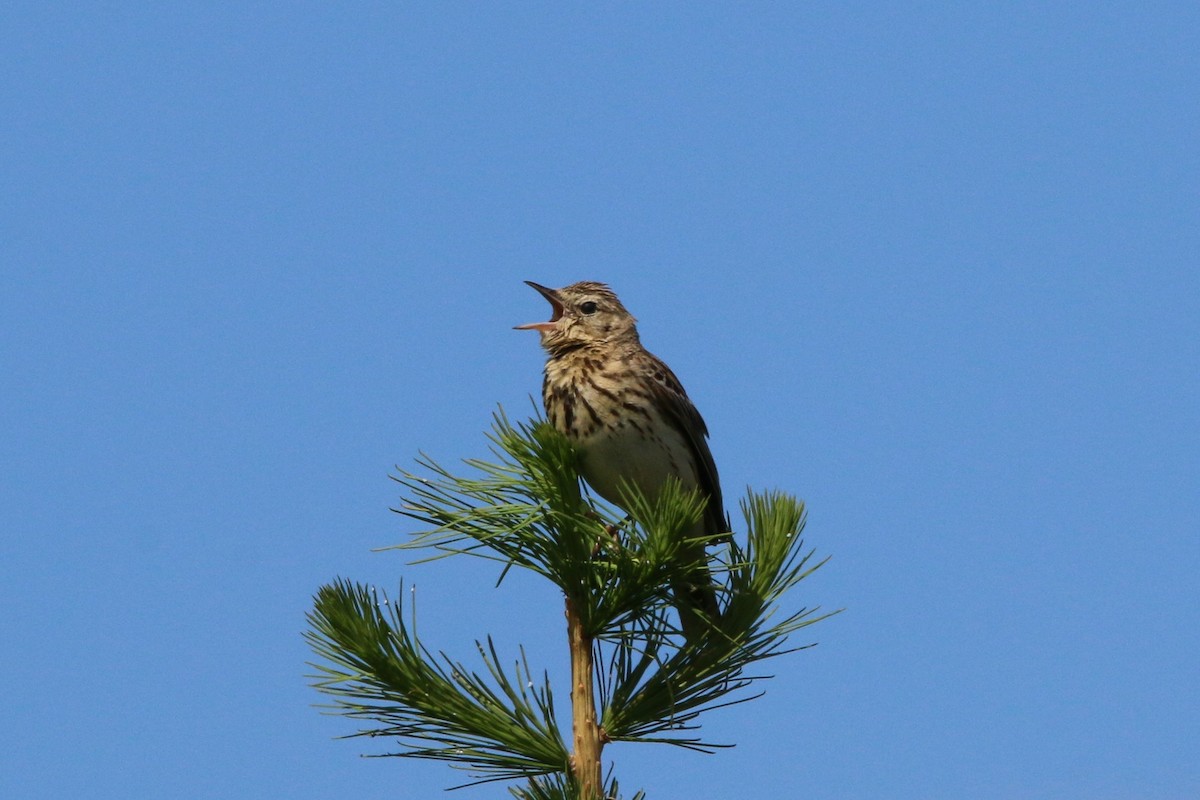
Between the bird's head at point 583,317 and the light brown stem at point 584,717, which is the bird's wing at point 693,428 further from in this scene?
the light brown stem at point 584,717

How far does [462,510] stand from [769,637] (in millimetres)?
1275

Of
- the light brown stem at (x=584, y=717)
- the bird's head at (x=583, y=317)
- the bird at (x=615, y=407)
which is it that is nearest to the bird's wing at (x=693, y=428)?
the bird at (x=615, y=407)

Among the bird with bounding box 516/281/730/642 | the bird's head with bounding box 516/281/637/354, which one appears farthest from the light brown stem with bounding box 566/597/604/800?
the bird's head with bounding box 516/281/637/354

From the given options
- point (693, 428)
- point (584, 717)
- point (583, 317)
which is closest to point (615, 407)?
point (693, 428)

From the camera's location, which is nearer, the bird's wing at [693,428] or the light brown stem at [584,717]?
the light brown stem at [584,717]

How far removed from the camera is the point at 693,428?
276 inches

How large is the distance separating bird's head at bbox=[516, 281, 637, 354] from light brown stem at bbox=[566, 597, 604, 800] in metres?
2.81

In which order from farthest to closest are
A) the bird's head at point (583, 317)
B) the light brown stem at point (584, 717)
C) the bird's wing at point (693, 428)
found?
the bird's head at point (583, 317), the bird's wing at point (693, 428), the light brown stem at point (584, 717)

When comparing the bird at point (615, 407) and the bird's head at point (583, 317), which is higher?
the bird's head at point (583, 317)

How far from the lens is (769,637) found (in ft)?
15.9

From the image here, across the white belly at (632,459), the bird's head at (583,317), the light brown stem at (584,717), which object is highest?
the bird's head at (583,317)

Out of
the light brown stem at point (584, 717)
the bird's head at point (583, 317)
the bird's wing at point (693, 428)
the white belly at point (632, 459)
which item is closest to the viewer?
the light brown stem at point (584, 717)

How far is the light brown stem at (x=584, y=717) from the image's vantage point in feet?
14.1

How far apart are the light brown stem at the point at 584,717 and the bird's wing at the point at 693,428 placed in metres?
2.29
